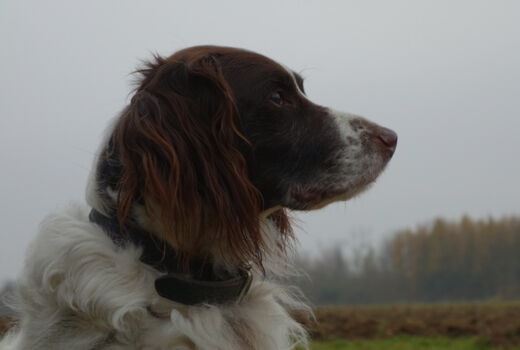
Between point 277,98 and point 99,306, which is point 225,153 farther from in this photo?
point 99,306

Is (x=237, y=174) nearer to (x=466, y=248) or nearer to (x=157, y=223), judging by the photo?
(x=157, y=223)

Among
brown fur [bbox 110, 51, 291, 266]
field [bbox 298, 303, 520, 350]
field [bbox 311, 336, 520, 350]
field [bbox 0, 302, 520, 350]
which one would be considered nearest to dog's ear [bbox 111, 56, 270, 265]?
brown fur [bbox 110, 51, 291, 266]

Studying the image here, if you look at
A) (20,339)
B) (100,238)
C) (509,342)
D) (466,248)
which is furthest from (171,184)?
(466,248)

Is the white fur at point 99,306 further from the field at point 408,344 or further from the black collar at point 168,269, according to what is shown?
the field at point 408,344

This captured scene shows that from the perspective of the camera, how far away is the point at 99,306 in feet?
9.55

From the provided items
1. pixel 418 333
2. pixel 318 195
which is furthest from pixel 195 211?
pixel 418 333

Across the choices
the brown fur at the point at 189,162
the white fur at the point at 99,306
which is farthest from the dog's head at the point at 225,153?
the white fur at the point at 99,306

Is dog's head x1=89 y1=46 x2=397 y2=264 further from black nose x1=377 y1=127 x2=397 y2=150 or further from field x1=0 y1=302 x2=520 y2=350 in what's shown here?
field x1=0 y1=302 x2=520 y2=350

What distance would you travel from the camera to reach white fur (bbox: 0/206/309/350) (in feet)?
9.59

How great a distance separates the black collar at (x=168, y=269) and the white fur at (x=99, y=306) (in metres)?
0.03

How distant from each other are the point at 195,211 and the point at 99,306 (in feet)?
1.86

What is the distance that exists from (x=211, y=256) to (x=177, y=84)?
0.82 metres

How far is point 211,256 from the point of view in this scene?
126 inches

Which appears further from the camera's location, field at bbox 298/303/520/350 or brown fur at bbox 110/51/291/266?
field at bbox 298/303/520/350
